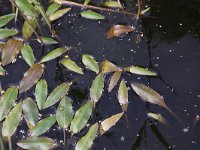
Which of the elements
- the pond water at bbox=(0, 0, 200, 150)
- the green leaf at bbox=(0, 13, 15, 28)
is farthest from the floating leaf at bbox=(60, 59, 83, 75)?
the green leaf at bbox=(0, 13, 15, 28)

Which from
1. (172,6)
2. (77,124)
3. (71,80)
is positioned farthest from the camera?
(172,6)

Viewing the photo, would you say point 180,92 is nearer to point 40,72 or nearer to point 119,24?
point 119,24

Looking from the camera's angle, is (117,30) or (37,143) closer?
(37,143)

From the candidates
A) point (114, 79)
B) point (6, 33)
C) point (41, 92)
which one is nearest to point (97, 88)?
point (114, 79)

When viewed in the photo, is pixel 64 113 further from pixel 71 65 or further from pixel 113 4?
pixel 113 4

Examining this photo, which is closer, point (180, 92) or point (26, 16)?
point (180, 92)

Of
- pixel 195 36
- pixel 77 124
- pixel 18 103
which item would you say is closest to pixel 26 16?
pixel 18 103
